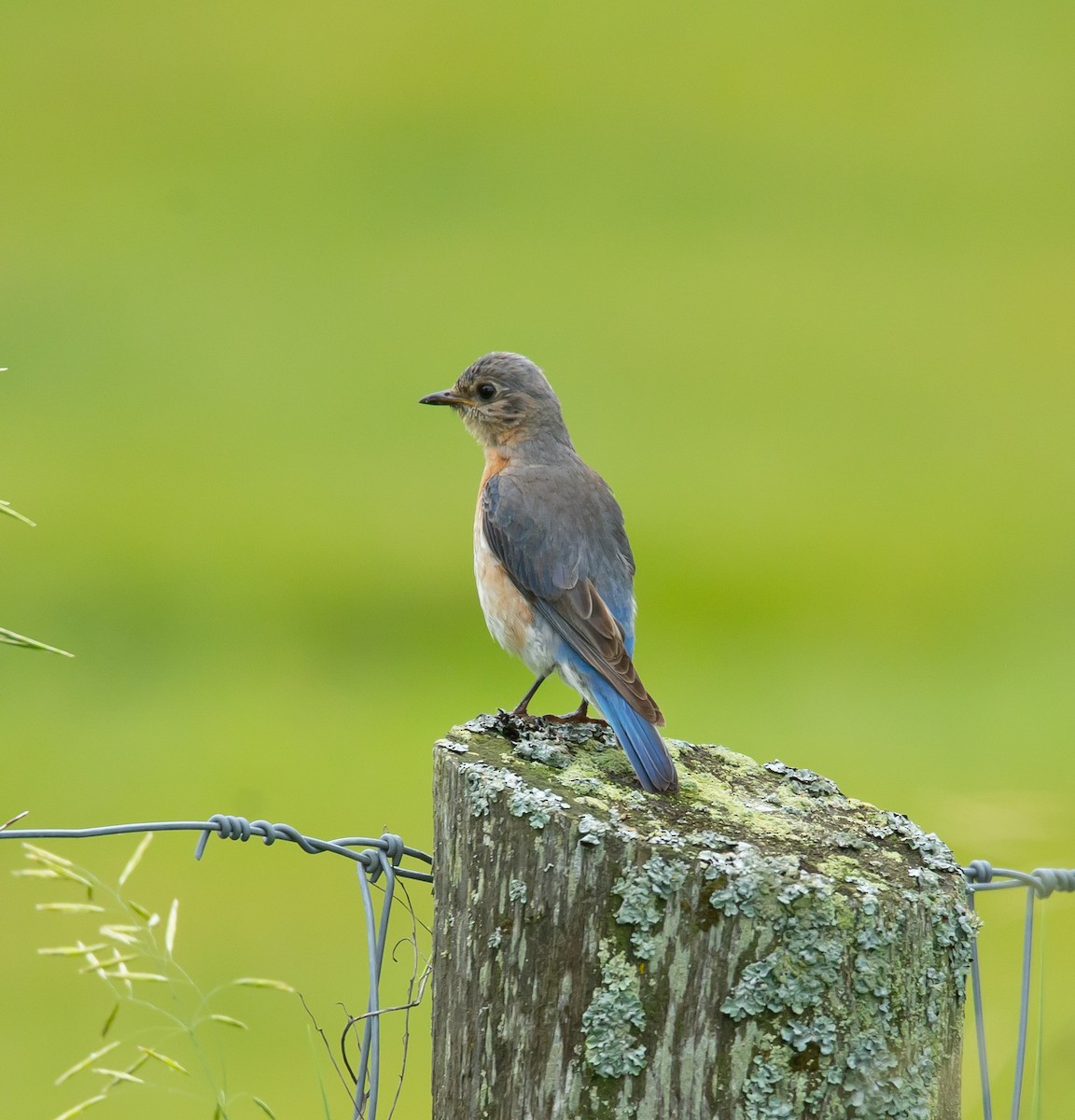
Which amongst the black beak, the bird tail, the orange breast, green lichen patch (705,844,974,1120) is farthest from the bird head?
green lichen patch (705,844,974,1120)

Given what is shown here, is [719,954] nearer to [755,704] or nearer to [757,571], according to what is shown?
[755,704]

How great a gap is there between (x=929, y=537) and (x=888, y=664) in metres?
2.71

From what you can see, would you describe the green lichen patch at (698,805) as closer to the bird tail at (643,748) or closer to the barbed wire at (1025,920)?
the bird tail at (643,748)

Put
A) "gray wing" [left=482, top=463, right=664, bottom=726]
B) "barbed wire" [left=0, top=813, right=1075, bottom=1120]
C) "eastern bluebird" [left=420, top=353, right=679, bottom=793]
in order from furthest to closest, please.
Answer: "gray wing" [left=482, top=463, right=664, bottom=726]
"eastern bluebird" [left=420, top=353, right=679, bottom=793]
"barbed wire" [left=0, top=813, right=1075, bottom=1120]

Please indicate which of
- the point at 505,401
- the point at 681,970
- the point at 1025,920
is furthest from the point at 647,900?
the point at 505,401

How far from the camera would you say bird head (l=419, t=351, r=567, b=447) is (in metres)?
5.71

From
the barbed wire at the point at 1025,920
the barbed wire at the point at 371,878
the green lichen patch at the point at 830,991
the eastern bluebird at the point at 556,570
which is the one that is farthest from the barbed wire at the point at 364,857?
the barbed wire at the point at 1025,920

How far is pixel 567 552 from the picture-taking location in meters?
4.87

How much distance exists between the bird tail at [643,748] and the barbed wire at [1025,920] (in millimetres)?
606

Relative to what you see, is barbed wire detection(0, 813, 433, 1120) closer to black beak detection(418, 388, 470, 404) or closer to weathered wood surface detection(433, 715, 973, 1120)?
weathered wood surface detection(433, 715, 973, 1120)

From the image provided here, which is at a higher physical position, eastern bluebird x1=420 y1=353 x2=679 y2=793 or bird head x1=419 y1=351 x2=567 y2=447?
bird head x1=419 y1=351 x2=567 y2=447

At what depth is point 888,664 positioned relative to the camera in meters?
14.2

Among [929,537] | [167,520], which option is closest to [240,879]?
[167,520]

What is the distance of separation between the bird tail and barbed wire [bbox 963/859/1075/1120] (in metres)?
0.61
